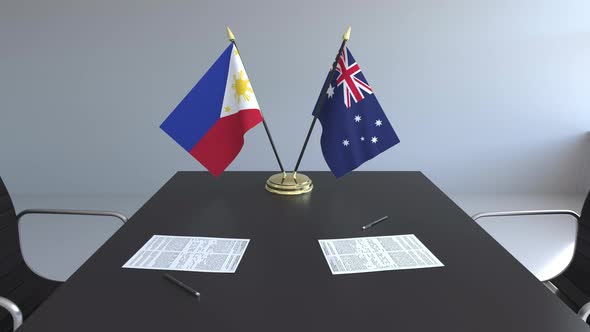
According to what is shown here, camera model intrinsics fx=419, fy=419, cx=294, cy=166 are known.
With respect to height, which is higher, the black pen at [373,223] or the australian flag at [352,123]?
the australian flag at [352,123]

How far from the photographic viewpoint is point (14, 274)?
145 centimetres

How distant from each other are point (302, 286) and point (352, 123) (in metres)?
0.76

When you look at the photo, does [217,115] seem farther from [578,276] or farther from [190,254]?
[578,276]

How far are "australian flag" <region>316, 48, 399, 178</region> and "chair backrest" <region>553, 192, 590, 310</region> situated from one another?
729 millimetres

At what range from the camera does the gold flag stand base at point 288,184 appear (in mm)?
1636

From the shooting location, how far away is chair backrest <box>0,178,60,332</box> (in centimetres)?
140

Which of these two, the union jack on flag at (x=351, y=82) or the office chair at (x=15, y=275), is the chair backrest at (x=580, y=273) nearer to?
the union jack on flag at (x=351, y=82)

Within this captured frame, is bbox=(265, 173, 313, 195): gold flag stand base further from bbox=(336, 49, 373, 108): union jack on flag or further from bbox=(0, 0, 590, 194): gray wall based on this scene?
bbox=(0, 0, 590, 194): gray wall

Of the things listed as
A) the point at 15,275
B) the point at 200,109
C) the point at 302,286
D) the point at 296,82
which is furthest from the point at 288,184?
the point at 296,82

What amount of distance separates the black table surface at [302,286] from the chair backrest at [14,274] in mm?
455

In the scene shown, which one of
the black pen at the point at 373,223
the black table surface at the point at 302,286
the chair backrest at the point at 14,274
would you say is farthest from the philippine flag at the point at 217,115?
the chair backrest at the point at 14,274

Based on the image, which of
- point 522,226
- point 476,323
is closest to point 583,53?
point 522,226

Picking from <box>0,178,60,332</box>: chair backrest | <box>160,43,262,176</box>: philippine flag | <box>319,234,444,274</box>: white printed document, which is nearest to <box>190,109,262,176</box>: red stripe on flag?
<box>160,43,262,176</box>: philippine flag

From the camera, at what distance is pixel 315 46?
3.37 m
